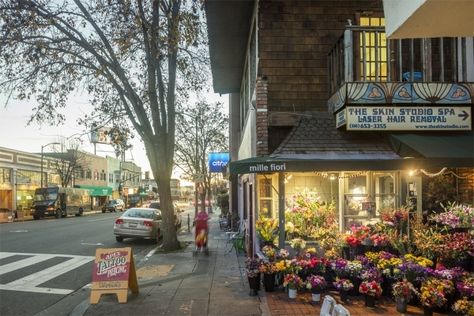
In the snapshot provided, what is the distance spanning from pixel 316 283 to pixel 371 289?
0.85 metres

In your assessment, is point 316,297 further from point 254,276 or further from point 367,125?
point 367,125

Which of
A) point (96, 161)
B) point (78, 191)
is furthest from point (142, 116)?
point (96, 161)

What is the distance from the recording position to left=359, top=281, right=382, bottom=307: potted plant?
7.45 metres

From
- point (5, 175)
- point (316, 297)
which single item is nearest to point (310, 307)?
point (316, 297)

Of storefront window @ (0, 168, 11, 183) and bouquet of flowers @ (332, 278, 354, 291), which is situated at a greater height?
storefront window @ (0, 168, 11, 183)

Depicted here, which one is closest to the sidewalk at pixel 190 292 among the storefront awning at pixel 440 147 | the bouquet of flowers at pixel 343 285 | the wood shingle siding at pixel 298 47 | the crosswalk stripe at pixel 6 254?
the bouquet of flowers at pixel 343 285

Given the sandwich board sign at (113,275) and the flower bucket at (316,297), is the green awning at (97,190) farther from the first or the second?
the flower bucket at (316,297)

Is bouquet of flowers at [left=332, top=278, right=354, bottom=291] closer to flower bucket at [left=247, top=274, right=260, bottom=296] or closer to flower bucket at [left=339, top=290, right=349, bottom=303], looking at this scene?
flower bucket at [left=339, top=290, right=349, bottom=303]

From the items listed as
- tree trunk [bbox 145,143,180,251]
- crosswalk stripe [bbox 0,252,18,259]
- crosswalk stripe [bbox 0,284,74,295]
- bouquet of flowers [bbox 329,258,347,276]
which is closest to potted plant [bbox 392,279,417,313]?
bouquet of flowers [bbox 329,258,347,276]

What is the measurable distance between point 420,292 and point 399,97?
4.19 metres

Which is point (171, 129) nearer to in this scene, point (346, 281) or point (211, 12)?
point (211, 12)

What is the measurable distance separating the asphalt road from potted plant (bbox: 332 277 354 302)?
4.36m

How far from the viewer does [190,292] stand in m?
9.09

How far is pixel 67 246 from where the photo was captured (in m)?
17.7
